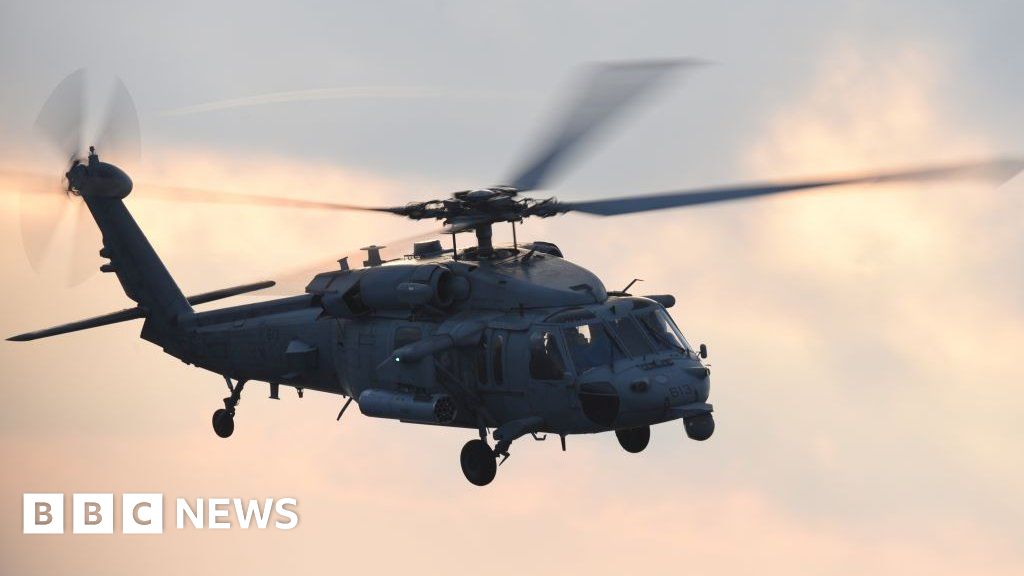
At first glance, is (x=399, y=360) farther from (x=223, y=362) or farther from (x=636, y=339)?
(x=223, y=362)

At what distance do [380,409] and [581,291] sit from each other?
15.6 feet

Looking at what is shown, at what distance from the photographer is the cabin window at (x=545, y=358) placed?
29.3 m

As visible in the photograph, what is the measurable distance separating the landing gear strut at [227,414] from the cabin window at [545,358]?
32.1ft

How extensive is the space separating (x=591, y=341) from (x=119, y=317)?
43.5ft

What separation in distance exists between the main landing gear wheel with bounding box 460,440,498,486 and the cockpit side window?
9.15 feet

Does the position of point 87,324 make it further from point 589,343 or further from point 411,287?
point 589,343

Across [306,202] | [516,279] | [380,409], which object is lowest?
[380,409]

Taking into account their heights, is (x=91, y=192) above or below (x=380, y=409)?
above

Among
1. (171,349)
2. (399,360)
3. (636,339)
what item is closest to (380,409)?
(399,360)

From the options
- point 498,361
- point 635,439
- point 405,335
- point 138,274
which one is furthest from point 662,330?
point 138,274

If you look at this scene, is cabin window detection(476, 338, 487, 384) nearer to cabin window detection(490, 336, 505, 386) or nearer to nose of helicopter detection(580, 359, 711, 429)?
cabin window detection(490, 336, 505, 386)

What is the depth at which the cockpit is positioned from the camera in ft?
96.3

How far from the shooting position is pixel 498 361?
98.7 feet

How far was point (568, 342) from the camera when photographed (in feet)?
96.6
